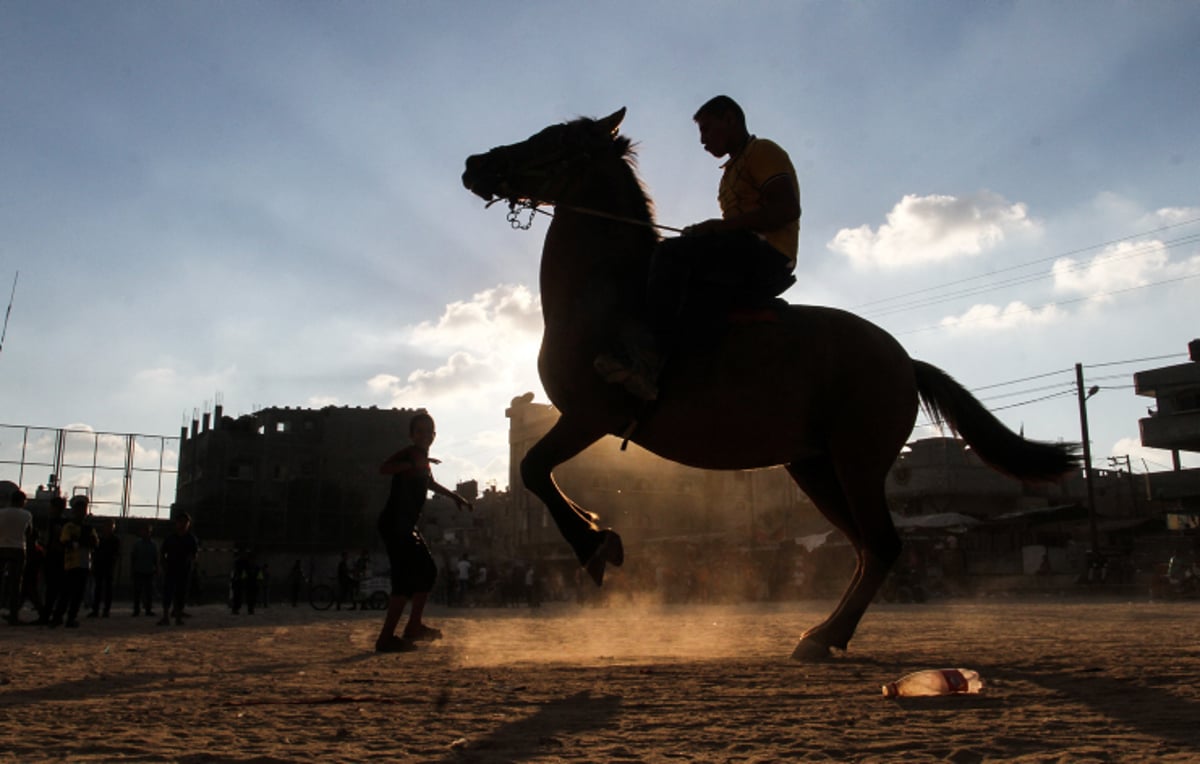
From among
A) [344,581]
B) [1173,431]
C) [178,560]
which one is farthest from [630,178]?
[1173,431]

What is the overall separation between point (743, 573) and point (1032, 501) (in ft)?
118

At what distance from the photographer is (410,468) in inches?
322

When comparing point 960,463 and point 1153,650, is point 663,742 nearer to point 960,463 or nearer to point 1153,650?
point 1153,650

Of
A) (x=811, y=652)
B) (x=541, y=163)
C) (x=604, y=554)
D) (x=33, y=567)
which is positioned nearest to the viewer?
(x=604, y=554)

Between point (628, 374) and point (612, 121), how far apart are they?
2.19m

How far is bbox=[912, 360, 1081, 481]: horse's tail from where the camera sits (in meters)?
6.43

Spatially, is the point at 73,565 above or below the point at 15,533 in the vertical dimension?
below

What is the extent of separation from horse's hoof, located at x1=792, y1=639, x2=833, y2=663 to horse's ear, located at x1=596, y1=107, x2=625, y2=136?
3.45m

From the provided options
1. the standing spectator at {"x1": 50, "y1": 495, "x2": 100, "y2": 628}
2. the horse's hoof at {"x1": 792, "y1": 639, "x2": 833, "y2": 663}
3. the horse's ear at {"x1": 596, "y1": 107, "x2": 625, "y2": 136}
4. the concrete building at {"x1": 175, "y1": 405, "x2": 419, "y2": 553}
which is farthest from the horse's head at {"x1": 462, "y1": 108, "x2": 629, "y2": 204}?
the concrete building at {"x1": 175, "y1": 405, "x2": 419, "y2": 553}

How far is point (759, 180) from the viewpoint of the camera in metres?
5.90

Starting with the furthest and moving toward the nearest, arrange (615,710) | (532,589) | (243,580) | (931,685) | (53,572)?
(532,589), (243,580), (53,572), (931,685), (615,710)

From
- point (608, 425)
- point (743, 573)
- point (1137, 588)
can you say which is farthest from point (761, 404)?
point (743, 573)

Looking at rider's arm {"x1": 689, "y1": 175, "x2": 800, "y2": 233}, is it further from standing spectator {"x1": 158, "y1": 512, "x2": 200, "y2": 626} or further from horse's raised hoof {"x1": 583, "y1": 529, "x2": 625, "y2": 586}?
standing spectator {"x1": 158, "y1": 512, "x2": 200, "y2": 626}

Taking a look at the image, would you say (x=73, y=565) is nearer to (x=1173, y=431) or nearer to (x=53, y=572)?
(x=53, y=572)
